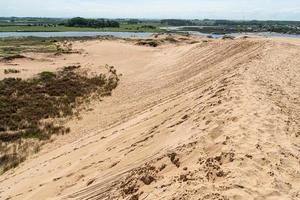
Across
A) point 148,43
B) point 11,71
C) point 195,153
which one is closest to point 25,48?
point 148,43

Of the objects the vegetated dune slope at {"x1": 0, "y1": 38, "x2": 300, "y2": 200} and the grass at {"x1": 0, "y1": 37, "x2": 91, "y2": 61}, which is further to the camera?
the grass at {"x1": 0, "y1": 37, "x2": 91, "y2": 61}

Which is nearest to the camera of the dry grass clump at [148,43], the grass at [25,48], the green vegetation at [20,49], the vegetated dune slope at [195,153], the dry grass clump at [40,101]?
the vegetated dune slope at [195,153]

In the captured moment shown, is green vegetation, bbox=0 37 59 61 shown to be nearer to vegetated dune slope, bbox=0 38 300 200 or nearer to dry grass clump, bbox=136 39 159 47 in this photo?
dry grass clump, bbox=136 39 159 47

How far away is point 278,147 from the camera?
802cm

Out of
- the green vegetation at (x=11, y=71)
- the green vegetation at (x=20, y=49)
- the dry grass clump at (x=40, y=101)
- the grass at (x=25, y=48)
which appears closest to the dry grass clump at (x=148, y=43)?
the grass at (x=25, y=48)

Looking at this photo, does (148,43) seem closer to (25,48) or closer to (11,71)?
(25,48)

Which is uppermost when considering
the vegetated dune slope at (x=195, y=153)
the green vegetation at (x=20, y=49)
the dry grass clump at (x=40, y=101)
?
the vegetated dune slope at (x=195, y=153)

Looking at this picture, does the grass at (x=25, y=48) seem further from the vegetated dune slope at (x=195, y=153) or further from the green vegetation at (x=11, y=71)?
the vegetated dune slope at (x=195, y=153)

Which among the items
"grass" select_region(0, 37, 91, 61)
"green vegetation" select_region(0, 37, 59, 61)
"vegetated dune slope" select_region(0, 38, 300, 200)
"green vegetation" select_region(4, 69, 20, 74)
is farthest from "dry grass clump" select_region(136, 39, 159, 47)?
"vegetated dune slope" select_region(0, 38, 300, 200)

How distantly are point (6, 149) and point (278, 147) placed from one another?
1159cm

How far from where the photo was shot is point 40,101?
24250 millimetres

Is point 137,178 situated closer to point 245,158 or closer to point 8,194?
point 245,158

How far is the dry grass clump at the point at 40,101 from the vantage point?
717 inches

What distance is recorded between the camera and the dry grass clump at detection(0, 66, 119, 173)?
717 inches
